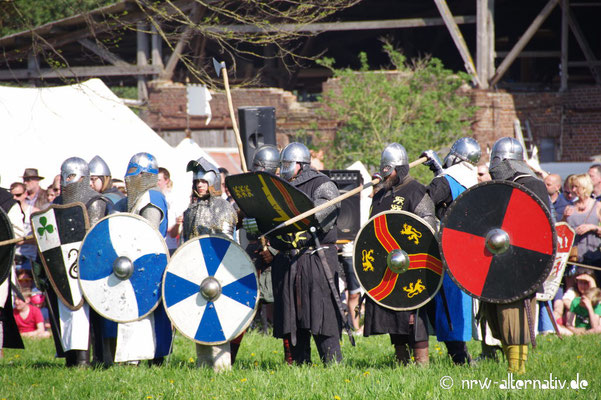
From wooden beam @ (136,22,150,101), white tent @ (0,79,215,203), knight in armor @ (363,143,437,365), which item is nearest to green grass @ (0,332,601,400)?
knight in armor @ (363,143,437,365)

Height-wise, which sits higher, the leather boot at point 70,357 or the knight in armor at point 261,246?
the knight in armor at point 261,246

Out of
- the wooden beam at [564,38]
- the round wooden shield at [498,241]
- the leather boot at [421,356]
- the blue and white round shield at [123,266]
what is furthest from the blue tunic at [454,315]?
the wooden beam at [564,38]

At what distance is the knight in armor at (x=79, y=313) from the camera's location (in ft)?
19.5

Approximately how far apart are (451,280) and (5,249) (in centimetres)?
327

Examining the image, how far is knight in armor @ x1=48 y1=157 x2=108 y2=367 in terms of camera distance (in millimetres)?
5957

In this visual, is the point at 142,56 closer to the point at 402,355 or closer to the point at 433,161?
the point at 433,161

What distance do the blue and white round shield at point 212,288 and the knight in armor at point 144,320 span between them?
486 millimetres

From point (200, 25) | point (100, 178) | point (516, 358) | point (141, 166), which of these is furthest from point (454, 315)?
point (200, 25)

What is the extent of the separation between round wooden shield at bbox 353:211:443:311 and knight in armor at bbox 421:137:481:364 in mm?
277

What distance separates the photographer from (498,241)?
4742mm

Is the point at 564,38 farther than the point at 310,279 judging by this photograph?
Yes

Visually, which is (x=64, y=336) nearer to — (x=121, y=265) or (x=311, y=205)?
(x=121, y=265)

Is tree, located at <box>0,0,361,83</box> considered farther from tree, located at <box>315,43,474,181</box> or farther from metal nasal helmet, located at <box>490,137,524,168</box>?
metal nasal helmet, located at <box>490,137,524,168</box>

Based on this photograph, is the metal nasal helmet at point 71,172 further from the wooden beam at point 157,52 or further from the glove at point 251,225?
the wooden beam at point 157,52
